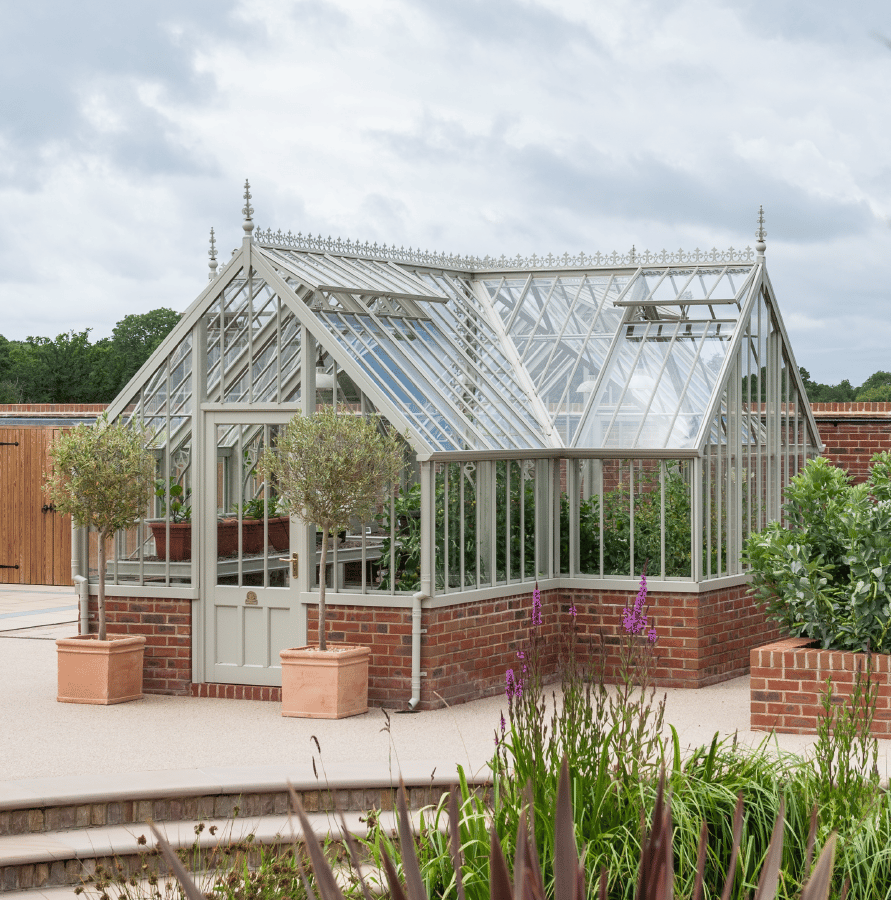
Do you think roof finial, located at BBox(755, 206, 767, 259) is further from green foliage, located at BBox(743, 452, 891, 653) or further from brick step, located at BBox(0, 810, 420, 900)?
brick step, located at BBox(0, 810, 420, 900)

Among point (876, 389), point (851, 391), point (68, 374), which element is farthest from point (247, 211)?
point (68, 374)

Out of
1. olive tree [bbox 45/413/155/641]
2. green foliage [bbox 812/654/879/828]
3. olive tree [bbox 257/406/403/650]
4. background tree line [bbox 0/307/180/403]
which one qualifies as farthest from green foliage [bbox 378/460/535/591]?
background tree line [bbox 0/307/180/403]

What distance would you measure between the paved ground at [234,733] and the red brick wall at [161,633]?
0.19m

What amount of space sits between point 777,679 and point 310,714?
3253 millimetres

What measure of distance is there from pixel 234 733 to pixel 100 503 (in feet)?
7.24

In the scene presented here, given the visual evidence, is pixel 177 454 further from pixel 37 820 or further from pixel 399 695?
pixel 37 820

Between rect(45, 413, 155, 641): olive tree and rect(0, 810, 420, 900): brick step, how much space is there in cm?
374

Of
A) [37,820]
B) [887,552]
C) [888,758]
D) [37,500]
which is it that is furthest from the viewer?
[37,500]

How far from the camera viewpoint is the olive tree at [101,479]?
34.2 feet

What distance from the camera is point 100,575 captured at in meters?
10.6

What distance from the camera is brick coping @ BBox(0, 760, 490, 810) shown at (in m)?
7.13

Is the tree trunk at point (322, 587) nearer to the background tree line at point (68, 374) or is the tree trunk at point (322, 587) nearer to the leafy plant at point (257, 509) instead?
the leafy plant at point (257, 509)

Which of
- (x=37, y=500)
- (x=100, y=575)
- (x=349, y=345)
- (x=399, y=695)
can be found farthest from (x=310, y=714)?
(x=37, y=500)

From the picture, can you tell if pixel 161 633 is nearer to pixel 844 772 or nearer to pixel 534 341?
pixel 534 341
